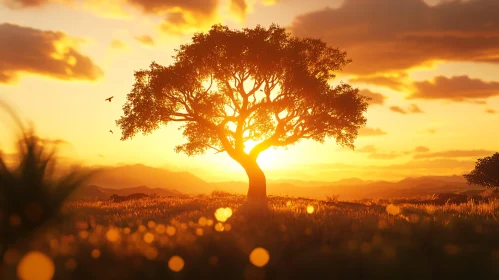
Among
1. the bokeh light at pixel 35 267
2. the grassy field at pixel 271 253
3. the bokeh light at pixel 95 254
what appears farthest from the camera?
the bokeh light at pixel 95 254

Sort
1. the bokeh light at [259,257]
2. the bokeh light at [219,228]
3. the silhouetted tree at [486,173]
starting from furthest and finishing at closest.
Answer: the silhouetted tree at [486,173] → the bokeh light at [219,228] → the bokeh light at [259,257]

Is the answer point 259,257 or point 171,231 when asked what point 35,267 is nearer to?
point 171,231

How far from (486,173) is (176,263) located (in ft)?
196

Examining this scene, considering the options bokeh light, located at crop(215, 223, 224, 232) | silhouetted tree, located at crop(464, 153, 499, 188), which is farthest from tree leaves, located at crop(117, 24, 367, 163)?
silhouetted tree, located at crop(464, 153, 499, 188)

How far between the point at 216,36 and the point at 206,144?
7.85m

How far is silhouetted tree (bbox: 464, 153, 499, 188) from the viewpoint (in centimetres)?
5981

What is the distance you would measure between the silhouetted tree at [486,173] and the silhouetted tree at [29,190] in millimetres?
60727

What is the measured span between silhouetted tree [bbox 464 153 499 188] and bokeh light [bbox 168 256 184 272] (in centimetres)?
5927

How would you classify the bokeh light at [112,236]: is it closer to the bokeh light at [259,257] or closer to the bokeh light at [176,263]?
the bokeh light at [176,263]

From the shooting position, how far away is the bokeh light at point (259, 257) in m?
9.33

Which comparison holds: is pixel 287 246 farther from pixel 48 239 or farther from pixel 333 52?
pixel 333 52

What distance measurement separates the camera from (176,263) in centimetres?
928

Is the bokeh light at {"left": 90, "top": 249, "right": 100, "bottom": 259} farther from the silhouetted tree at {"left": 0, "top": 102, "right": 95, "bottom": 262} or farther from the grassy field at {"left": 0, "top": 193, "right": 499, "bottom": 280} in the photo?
the silhouetted tree at {"left": 0, "top": 102, "right": 95, "bottom": 262}

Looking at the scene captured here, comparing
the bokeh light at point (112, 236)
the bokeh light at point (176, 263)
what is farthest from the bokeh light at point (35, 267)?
the bokeh light at point (176, 263)
